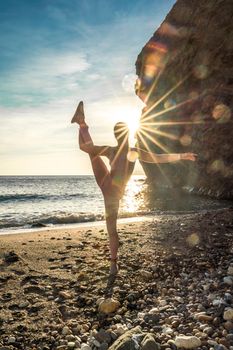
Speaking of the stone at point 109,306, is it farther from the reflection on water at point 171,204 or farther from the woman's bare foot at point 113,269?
the reflection on water at point 171,204

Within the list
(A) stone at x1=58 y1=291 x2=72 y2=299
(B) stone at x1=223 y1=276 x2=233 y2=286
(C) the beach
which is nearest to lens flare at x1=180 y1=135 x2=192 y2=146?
(C) the beach

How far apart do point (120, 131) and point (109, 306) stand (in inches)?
106

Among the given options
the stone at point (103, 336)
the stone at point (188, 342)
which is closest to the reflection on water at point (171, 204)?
the stone at point (103, 336)

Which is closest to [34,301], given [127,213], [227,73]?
[127,213]

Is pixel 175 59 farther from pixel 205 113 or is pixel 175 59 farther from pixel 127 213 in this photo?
pixel 127 213

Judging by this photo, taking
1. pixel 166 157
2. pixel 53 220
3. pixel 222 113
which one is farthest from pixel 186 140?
pixel 166 157

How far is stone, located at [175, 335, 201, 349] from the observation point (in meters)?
3.41

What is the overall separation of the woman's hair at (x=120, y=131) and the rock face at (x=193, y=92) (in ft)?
76.3

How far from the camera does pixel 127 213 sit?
1950 cm

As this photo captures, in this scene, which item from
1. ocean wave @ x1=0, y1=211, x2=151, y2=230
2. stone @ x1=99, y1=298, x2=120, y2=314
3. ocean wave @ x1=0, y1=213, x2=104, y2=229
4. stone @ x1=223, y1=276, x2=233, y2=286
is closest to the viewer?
stone @ x1=99, y1=298, x2=120, y2=314

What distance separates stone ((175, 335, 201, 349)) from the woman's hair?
10.5ft

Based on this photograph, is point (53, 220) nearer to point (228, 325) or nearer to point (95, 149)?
point (95, 149)

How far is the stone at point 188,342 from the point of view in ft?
11.2

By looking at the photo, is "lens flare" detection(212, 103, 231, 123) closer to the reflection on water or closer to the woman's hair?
the reflection on water
